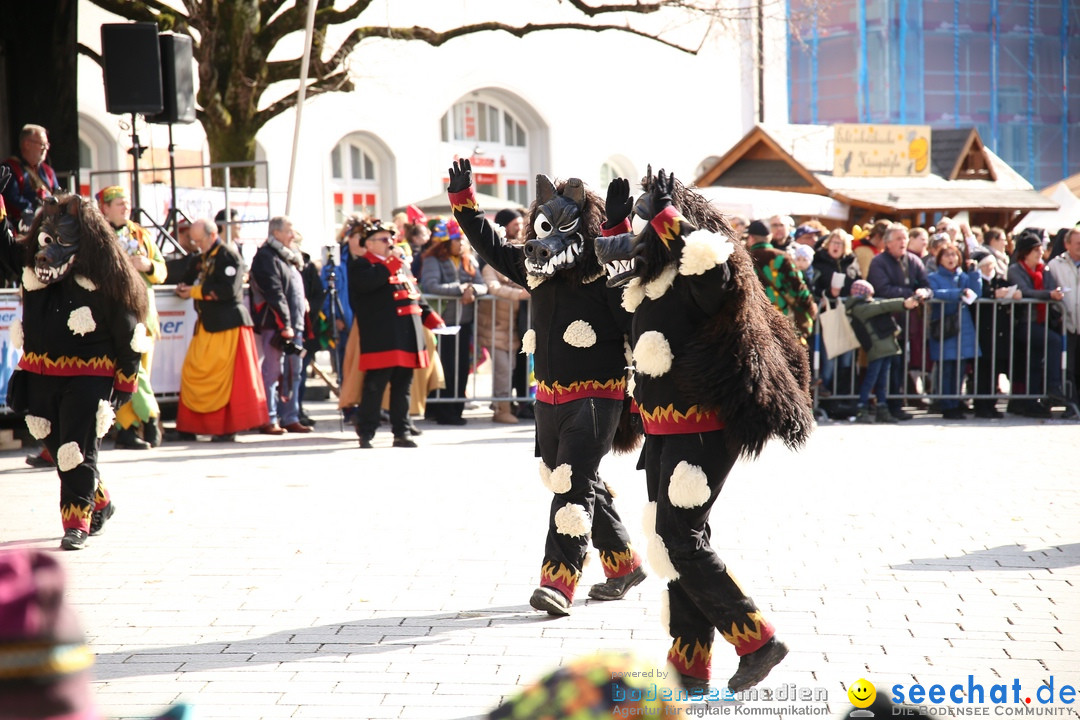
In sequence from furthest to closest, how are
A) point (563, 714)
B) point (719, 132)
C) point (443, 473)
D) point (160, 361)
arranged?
point (719, 132) → point (160, 361) → point (443, 473) → point (563, 714)

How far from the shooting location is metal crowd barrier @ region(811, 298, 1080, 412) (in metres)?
12.5

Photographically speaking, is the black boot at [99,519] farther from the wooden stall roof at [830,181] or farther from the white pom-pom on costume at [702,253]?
the wooden stall roof at [830,181]

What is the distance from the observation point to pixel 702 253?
4070 millimetres

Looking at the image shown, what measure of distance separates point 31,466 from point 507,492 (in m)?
3.95

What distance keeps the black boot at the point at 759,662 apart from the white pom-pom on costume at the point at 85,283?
168 inches

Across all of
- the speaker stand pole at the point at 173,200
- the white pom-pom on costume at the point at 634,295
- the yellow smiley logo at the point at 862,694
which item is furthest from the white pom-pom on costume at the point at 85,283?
the speaker stand pole at the point at 173,200

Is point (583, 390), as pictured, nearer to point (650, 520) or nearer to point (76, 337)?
point (650, 520)

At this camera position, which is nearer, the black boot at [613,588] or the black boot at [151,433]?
the black boot at [613,588]

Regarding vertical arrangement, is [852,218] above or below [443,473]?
above

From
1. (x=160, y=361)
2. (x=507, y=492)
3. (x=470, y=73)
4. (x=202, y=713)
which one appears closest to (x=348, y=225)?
(x=160, y=361)

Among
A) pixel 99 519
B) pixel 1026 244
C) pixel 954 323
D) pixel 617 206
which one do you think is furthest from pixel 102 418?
pixel 1026 244

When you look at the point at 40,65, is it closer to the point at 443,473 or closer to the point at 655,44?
the point at 443,473

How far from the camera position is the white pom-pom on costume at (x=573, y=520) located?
537 cm

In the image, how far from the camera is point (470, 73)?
25.8 metres
